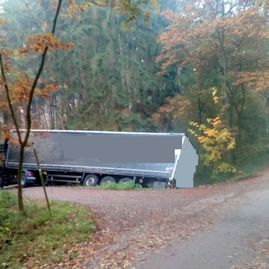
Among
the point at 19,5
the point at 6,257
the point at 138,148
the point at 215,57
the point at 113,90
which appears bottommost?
the point at 6,257

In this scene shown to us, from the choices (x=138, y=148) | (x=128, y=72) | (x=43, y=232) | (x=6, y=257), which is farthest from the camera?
(x=128, y=72)

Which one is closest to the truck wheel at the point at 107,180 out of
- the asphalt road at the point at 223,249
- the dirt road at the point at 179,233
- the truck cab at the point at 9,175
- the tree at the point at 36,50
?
the truck cab at the point at 9,175

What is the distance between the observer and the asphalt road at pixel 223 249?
20.2 feet

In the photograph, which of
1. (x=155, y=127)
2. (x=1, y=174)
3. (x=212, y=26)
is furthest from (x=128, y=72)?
(x=1, y=174)

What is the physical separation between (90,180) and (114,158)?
1.96 m

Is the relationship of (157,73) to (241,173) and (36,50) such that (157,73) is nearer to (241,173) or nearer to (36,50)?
(241,173)

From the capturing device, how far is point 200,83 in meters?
25.5

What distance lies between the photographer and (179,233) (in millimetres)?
8195

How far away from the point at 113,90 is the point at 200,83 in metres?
5.57

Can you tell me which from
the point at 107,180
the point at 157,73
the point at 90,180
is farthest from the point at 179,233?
the point at 157,73

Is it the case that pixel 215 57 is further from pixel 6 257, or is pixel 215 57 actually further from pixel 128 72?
pixel 6 257

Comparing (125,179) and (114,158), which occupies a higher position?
(114,158)

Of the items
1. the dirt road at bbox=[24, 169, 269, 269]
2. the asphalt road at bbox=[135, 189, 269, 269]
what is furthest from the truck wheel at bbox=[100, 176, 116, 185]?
the asphalt road at bbox=[135, 189, 269, 269]

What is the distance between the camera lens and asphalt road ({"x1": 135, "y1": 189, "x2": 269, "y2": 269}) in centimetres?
617
